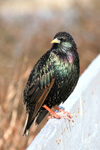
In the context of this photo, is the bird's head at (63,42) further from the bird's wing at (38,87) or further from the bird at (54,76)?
the bird's wing at (38,87)

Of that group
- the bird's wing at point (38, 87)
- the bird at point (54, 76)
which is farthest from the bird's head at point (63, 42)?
the bird's wing at point (38, 87)

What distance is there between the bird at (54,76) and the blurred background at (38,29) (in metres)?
2.81

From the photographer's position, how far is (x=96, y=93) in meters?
4.54

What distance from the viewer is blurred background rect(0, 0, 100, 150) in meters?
8.54

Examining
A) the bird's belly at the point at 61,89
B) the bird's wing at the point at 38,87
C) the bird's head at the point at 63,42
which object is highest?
the bird's head at the point at 63,42

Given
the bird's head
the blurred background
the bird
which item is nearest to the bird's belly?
the bird

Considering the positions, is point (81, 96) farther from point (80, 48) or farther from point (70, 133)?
point (80, 48)

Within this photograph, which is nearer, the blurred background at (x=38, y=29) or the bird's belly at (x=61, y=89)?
the bird's belly at (x=61, y=89)

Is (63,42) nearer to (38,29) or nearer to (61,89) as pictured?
(61,89)

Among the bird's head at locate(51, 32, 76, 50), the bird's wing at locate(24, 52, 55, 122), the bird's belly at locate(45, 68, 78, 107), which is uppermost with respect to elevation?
the bird's head at locate(51, 32, 76, 50)

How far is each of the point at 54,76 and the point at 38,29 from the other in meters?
5.90

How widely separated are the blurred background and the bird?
281 cm

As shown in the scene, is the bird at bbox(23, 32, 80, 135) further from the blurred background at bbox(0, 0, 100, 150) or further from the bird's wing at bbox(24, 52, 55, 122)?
the blurred background at bbox(0, 0, 100, 150)

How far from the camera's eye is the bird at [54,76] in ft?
13.4
